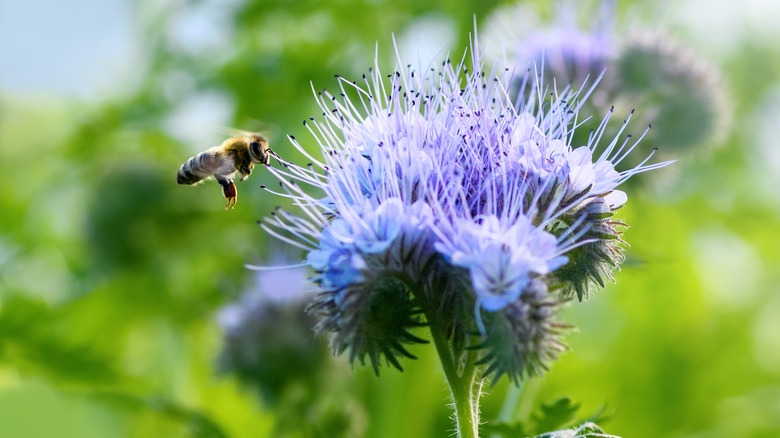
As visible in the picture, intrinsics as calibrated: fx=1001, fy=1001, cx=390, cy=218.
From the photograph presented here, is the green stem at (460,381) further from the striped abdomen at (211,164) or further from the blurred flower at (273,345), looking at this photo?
the blurred flower at (273,345)

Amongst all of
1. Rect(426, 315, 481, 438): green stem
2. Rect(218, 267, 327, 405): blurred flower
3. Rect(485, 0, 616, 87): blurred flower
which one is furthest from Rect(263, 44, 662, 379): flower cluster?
Rect(218, 267, 327, 405): blurred flower

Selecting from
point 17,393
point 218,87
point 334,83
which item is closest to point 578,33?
point 334,83

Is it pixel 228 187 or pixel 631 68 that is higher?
pixel 631 68

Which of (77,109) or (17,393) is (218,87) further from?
(17,393)

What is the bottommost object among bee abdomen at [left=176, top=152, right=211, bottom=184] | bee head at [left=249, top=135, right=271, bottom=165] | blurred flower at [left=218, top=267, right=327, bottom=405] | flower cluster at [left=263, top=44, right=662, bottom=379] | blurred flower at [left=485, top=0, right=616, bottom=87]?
flower cluster at [left=263, top=44, right=662, bottom=379]

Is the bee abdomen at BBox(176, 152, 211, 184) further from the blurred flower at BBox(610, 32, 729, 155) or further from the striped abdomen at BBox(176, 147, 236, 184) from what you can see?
the blurred flower at BBox(610, 32, 729, 155)

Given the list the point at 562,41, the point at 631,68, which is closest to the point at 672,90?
the point at 631,68

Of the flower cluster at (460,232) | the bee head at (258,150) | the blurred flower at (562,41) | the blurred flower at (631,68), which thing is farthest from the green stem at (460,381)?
the blurred flower at (562,41)

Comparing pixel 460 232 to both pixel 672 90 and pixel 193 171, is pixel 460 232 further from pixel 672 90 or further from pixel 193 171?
pixel 672 90
